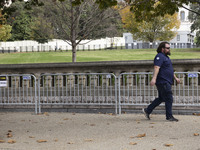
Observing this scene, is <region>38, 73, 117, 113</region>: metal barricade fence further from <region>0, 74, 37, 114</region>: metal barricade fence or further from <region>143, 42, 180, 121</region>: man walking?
<region>143, 42, 180, 121</region>: man walking

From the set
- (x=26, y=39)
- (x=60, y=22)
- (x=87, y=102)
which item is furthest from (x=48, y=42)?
(x=87, y=102)

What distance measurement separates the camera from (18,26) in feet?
249

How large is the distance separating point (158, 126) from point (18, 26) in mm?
69273

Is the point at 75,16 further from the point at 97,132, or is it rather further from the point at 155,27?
the point at 155,27

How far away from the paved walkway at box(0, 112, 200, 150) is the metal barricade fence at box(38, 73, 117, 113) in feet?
2.54

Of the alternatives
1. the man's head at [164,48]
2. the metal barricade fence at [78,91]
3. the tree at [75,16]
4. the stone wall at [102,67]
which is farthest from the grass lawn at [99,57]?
the man's head at [164,48]

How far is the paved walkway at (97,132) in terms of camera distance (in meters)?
7.11

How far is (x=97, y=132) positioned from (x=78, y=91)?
342 cm

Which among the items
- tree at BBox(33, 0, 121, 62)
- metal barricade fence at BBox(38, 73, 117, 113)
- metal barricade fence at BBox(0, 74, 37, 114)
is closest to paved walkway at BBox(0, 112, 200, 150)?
metal barricade fence at BBox(38, 73, 117, 113)

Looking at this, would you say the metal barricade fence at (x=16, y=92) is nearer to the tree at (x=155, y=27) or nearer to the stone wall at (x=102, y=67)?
the stone wall at (x=102, y=67)

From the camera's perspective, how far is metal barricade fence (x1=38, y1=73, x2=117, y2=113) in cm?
1184

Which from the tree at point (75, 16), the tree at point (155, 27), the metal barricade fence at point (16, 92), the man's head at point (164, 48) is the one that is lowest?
the metal barricade fence at point (16, 92)

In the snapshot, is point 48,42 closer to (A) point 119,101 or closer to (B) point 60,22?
(B) point 60,22

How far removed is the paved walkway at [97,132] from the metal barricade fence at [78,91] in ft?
2.54
